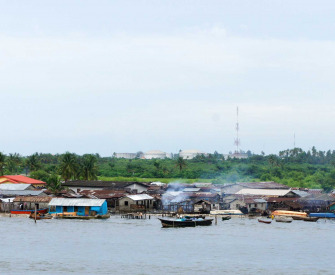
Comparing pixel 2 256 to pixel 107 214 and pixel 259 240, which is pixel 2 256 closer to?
pixel 259 240

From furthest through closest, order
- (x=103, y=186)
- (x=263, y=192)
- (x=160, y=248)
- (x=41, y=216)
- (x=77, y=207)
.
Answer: (x=103, y=186)
(x=263, y=192)
(x=77, y=207)
(x=41, y=216)
(x=160, y=248)

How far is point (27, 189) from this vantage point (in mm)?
87875

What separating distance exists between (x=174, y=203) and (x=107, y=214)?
401 inches

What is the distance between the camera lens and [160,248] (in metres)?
48.6

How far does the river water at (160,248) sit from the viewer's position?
40312mm

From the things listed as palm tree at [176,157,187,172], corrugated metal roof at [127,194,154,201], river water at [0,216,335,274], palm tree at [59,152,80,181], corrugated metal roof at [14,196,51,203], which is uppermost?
palm tree at [176,157,187,172]

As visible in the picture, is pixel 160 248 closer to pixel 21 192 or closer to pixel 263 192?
pixel 21 192

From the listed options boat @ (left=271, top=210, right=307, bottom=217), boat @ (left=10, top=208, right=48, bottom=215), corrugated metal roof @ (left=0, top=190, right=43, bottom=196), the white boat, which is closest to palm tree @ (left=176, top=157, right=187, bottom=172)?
corrugated metal roof @ (left=0, top=190, right=43, bottom=196)

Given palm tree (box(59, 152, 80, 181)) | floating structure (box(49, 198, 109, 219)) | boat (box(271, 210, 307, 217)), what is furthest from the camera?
palm tree (box(59, 152, 80, 181))

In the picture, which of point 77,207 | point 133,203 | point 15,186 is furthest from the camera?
point 15,186

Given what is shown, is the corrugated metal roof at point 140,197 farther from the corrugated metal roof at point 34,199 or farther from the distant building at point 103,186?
the corrugated metal roof at point 34,199

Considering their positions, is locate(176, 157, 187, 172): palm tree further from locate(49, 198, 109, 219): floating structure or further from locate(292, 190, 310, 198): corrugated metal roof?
locate(49, 198, 109, 219): floating structure

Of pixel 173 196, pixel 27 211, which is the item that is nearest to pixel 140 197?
pixel 173 196

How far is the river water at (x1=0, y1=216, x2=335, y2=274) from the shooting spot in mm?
40312
